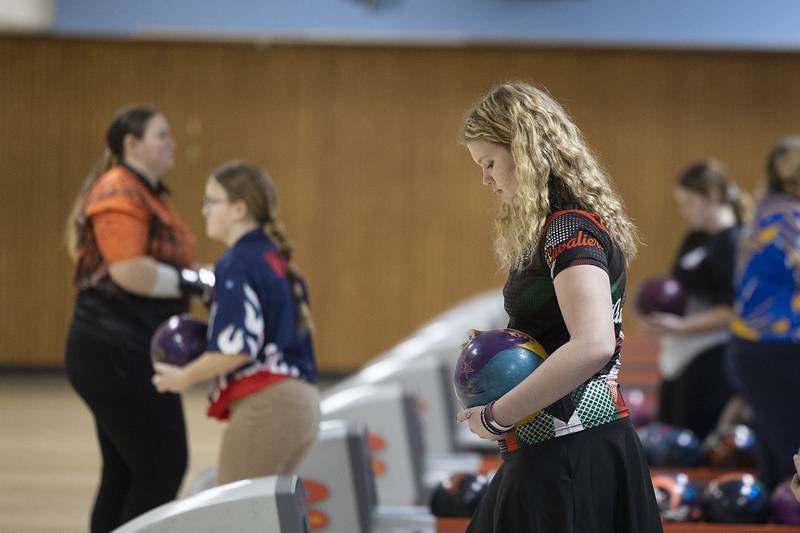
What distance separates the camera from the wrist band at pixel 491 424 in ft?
6.68

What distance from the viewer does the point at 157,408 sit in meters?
3.45

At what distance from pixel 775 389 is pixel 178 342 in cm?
210

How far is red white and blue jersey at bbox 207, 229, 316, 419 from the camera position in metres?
3.01

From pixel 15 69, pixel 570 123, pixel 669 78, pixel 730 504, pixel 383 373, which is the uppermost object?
pixel 15 69

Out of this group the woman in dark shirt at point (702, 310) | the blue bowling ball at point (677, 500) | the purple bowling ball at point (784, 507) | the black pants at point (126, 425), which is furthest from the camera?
the woman in dark shirt at point (702, 310)

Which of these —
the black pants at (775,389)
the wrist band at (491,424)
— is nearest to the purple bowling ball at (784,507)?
the black pants at (775,389)

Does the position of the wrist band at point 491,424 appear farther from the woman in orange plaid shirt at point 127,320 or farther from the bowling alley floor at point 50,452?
the bowling alley floor at point 50,452

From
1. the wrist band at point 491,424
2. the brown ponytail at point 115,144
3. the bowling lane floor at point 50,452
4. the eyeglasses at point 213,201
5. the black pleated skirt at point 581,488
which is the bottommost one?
the bowling lane floor at point 50,452

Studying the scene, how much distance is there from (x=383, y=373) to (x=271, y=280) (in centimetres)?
226

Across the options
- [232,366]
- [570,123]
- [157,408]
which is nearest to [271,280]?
[232,366]

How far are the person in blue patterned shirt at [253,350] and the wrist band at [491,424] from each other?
109 centimetres

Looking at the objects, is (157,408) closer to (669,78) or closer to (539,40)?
(539,40)

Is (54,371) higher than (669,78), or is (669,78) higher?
(669,78)

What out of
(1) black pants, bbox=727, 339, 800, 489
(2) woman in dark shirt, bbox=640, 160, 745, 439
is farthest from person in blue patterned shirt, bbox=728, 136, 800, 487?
(2) woman in dark shirt, bbox=640, 160, 745, 439
